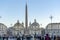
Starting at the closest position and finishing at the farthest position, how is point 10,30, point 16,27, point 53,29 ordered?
1. point 53,29
2. point 10,30
3. point 16,27

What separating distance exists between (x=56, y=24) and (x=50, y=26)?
1.87 metres

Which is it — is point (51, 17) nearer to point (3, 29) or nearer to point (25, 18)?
point (25, 18)

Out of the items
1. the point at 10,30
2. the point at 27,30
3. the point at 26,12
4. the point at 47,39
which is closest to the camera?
the point at 47,39

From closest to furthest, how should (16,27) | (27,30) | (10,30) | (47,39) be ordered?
(47,39) → (27,30) → (10,30) → (16,27)

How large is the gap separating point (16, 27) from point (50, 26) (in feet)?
34.3

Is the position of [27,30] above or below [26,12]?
below

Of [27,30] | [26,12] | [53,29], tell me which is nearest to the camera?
[26,12]

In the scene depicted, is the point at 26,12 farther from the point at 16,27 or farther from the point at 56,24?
the point at 16,27

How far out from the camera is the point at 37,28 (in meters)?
48.4

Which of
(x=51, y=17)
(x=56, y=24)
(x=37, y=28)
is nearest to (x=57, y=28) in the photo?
(x=56, y=24)

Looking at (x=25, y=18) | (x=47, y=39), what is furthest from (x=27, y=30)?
(x=47, y=39)

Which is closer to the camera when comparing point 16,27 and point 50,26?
point 50,26

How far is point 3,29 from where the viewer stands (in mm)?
44656

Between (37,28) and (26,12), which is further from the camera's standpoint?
(37,28)
